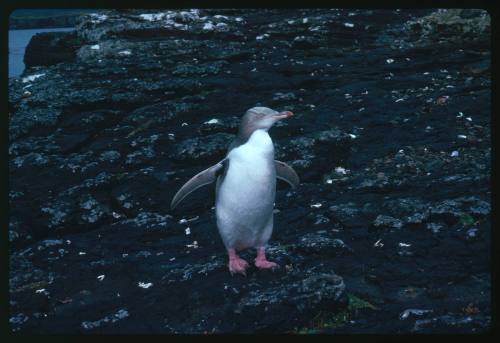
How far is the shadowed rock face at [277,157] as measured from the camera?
3.40m

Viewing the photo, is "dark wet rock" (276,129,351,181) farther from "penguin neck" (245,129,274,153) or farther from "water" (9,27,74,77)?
"water" (9,27,74,77)

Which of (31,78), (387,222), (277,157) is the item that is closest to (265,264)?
(387,222)

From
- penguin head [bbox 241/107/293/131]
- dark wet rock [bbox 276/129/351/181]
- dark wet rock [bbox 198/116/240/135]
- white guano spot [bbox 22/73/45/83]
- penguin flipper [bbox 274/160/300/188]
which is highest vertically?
penguin head [bbox 241/107/293/131]

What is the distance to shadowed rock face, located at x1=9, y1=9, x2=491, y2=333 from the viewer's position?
3398 mm

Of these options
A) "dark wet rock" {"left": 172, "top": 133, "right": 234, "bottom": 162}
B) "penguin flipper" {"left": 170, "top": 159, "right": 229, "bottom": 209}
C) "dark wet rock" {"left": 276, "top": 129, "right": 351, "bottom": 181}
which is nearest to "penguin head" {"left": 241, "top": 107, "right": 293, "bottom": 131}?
"penguin flipper" {"left": 170, "top": 159, "right": 229, "bottom": 209}

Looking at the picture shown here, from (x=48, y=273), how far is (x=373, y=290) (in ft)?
7.21

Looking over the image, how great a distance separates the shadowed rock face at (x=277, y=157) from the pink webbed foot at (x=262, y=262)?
79mm

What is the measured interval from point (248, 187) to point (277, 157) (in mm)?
1954

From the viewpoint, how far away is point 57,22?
4.41 metres

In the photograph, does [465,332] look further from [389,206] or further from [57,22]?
[57,22]

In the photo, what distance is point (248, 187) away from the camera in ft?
11.8

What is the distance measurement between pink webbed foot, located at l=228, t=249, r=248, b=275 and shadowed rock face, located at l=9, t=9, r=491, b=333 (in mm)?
68

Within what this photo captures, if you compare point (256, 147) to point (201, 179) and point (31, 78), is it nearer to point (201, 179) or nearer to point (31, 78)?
point (201, 179)

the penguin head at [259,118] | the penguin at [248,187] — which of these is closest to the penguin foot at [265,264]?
the penguin at [248,187]
